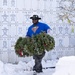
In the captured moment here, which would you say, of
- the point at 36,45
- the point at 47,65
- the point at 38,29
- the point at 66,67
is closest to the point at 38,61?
the point at 36,45

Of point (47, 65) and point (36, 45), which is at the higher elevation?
point (36, 45)

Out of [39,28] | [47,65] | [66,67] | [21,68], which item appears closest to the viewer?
[66,67]

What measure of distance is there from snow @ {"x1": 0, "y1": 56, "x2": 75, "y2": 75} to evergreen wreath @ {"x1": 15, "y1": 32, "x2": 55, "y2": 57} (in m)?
0.67

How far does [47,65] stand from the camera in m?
7.87

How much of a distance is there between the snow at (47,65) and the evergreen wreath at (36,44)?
67cm

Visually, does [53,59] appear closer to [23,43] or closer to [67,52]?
[67,52]

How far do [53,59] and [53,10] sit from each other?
5.30 ft

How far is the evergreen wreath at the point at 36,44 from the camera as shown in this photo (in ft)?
20.2

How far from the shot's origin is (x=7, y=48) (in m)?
8.03

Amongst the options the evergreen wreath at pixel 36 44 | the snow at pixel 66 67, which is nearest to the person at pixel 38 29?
the evergreen wreath at pixel 36 44

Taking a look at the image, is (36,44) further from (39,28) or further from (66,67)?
(66,67)

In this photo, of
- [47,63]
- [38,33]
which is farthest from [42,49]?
[47,63]

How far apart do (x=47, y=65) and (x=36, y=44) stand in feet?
6.18

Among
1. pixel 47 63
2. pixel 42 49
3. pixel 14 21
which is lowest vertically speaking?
pixel 47 63
